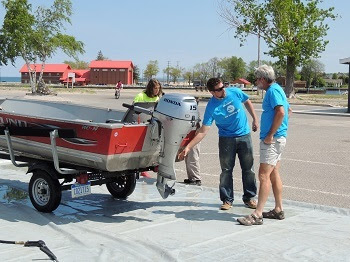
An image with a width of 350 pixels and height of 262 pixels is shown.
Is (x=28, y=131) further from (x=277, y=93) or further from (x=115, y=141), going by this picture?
(x=277, y=93)

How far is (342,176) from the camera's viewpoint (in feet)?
30.9

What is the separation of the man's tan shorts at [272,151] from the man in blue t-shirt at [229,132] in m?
0.67

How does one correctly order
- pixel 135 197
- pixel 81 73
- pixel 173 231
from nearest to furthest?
pixel 173 231 < pixel 135 197 < pixel 81 73

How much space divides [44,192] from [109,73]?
385 ft

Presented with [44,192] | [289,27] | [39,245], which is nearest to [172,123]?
[44,192]

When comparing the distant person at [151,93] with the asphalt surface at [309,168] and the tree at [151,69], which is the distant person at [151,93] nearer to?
the asphalt surface at [309,168]

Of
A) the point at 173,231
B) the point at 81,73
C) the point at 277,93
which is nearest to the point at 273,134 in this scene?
the point at 277,93

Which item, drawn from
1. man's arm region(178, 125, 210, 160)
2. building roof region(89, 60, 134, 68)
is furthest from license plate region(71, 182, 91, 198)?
building roof region(89, 60, 134, 68)

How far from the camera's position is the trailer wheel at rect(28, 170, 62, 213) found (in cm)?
638

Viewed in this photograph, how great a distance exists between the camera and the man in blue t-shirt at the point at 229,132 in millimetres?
6543

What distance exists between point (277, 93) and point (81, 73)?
401 ft

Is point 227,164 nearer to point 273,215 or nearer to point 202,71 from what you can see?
point 273,215

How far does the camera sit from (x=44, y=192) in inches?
259

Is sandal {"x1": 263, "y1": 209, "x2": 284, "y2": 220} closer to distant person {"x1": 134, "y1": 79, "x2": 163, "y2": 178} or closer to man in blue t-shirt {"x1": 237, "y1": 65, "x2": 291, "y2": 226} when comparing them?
man in blue t-shirt {"x1": 237, "y1": 65, "x2": 291, "y2": 226}
